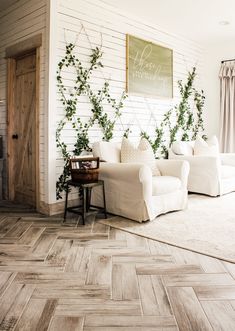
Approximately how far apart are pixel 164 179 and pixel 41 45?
211cm

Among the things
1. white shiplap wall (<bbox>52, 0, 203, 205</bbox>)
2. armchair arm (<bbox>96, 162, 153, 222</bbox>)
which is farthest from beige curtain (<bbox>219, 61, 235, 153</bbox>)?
armchair arm (<bbox>96, 162, 153, 222</bbox>)

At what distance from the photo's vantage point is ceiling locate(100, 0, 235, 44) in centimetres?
412

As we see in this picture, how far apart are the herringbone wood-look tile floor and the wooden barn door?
4.34 feet

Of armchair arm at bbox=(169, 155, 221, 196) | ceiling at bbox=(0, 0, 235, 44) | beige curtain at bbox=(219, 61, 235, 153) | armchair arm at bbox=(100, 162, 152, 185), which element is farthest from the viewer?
beige curtain at bbox=(219, 61, 235, 153)

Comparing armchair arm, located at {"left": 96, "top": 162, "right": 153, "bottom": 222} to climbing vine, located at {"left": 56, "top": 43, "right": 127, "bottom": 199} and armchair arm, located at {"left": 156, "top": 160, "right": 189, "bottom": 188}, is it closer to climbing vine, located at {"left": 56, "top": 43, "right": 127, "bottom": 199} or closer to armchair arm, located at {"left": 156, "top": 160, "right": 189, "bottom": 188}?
climbing vine, located at {"left": 56, "top": 43, "right": 127, "bottom": 199}

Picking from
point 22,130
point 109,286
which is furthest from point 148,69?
point 109,286

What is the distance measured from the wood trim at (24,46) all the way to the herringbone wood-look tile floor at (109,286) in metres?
2.24

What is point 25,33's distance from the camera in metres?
3.89

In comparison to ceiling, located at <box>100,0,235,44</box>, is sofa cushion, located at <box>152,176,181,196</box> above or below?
below

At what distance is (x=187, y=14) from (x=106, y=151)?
2.43 meters

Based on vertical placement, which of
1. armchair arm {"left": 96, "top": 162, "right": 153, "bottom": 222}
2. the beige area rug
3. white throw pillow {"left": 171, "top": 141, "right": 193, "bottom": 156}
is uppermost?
white throw pillow {"left": 171, "top": 141, "right": 193, "bottom": 156}

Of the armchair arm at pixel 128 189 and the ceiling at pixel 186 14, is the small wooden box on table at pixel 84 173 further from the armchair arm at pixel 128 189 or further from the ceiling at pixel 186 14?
the ceiling at pixel 186 14

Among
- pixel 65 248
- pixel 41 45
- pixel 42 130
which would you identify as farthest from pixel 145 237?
pixel 41 45

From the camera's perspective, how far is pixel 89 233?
9.77 ft
